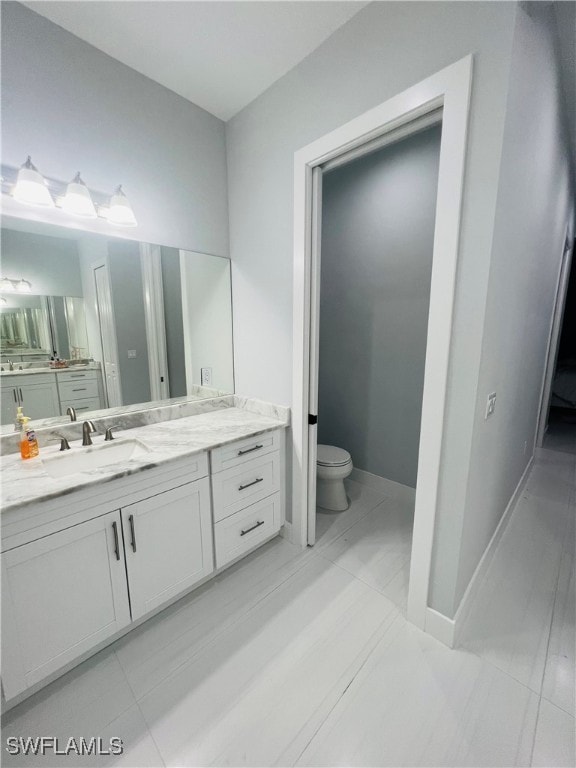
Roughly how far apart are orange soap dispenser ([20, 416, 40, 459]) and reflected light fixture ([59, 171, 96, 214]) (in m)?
0.96

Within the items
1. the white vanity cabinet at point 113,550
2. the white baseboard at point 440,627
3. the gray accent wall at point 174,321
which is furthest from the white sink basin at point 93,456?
the white baseboard at point 440,627

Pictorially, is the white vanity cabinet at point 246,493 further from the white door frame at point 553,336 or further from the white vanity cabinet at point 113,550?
the white door frame at point 553,336

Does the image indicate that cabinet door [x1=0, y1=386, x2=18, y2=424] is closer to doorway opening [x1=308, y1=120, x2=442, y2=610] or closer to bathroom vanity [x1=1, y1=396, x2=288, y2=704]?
bathroom vanity [x1=1, y1=396, x2=288, y2=704]

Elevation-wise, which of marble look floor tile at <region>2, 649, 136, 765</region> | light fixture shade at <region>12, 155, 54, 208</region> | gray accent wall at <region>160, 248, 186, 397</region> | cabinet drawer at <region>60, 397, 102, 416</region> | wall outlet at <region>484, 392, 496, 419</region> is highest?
light fixture shade at <region>12, 155, 54, 208</region>

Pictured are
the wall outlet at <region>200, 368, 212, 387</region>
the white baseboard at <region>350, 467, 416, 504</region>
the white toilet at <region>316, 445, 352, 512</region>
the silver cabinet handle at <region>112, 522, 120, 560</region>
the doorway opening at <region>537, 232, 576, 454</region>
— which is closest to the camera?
the silver cabinet handle at <region>112, 522, 120, 560</region>

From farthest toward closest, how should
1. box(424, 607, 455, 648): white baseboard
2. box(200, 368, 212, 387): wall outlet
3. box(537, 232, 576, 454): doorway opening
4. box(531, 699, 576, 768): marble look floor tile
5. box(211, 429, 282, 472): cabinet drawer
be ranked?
box(537, 232, 576, 454): doorway opening < box(200, 368, 212, 387): wall outlet < box(211, 429, 282, 472): cabinet drawer < box(424, 607, 455, 648): white baseboard < box(531, 699, 576, 768): marble look floor tile

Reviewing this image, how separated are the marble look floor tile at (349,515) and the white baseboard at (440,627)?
0.69 meters

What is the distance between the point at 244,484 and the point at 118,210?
1512mm

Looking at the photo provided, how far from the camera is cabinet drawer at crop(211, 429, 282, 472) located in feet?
5.11

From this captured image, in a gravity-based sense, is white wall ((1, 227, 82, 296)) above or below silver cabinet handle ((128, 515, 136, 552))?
above

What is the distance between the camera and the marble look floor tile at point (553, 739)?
3.24 ft

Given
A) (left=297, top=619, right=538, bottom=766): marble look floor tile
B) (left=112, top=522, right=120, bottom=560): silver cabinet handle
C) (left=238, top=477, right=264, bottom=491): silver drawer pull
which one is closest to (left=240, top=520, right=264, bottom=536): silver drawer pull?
(left=238, top=477, right=264, bottom=491): silver drawer pull

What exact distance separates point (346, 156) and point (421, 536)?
177cm

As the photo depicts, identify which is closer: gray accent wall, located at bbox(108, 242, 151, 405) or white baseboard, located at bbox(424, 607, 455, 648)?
white baseboard, located at bbox(424, 607, 455, 648)
